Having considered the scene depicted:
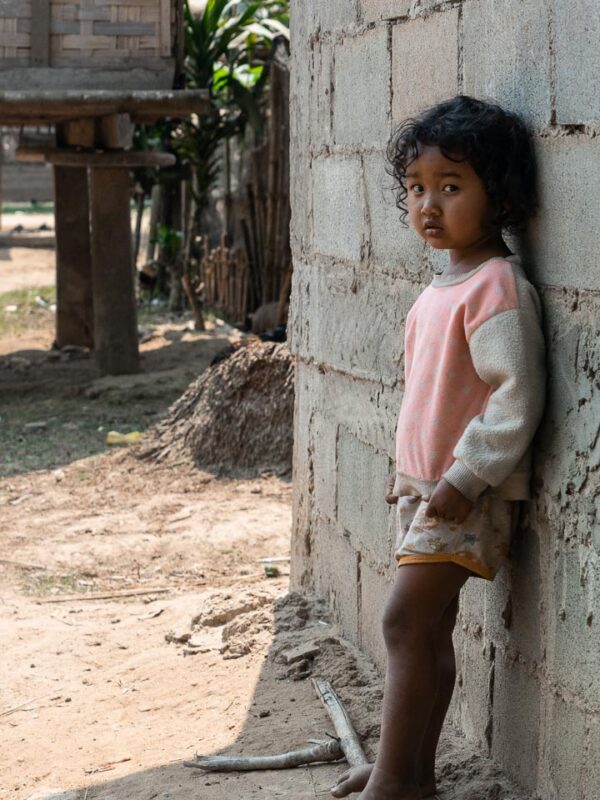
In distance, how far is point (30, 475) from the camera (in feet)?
22.9

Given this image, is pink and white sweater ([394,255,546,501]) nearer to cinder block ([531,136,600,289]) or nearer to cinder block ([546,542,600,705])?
cinder block ([531,136,600,289])

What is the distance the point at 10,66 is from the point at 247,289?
181 inches

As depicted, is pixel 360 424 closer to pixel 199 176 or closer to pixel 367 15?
pixel 367 15

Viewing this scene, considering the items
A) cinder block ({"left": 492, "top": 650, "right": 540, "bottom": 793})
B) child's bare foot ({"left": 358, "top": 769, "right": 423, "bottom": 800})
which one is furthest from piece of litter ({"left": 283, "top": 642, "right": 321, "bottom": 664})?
child's bare foot ({"left": 358, "top": 769, "right": 423, "bottom": 800})

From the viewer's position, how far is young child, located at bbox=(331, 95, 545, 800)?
2.27 meters

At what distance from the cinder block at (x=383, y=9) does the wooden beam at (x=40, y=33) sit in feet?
18.1

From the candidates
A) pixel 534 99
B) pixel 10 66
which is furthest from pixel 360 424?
pixel 10 66

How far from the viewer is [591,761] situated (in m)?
2.26

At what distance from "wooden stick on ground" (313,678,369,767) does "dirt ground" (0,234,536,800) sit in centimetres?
4

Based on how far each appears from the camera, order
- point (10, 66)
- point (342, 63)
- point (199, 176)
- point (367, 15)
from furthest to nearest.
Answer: point (199, 176) → point (10, 66) → point (342, 63) → point (367, 15)

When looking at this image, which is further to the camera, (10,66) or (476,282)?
(10,66)

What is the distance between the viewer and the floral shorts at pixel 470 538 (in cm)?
238

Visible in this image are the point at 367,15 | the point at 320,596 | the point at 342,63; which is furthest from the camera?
the point at 320,596

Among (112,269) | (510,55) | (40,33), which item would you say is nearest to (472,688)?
(510,55)
